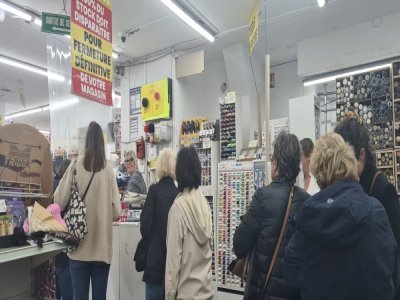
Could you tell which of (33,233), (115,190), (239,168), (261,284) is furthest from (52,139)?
(261,284)

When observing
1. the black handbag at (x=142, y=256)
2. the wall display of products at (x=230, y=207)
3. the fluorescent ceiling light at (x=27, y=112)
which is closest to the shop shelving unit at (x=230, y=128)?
the wall display of products at (x=230, y=207)

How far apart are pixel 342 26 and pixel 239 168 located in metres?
3.10

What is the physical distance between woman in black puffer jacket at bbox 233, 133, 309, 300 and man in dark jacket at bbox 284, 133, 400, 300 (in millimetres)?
280

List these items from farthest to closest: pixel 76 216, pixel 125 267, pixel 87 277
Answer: pixel 125 267 → pixel 87 277 → pixel 76 216

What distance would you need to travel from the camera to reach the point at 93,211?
2.76 m

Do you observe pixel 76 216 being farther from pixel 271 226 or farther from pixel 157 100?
pixel 157 100

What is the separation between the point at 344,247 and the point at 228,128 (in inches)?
149

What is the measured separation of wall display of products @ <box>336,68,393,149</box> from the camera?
4559mm

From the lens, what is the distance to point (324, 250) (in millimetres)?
1519

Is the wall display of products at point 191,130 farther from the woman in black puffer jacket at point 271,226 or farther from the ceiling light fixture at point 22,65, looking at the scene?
the woman in black puffer jacket at point 271,226

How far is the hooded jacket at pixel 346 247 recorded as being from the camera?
145 cm

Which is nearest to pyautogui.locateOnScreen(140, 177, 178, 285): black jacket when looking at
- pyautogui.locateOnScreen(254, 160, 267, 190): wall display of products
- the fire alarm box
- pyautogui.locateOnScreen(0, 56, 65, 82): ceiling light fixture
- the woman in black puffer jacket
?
the woman in black puffer jacket

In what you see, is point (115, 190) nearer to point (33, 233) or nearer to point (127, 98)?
point (33, 233)

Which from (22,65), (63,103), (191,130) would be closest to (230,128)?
(191,130)
